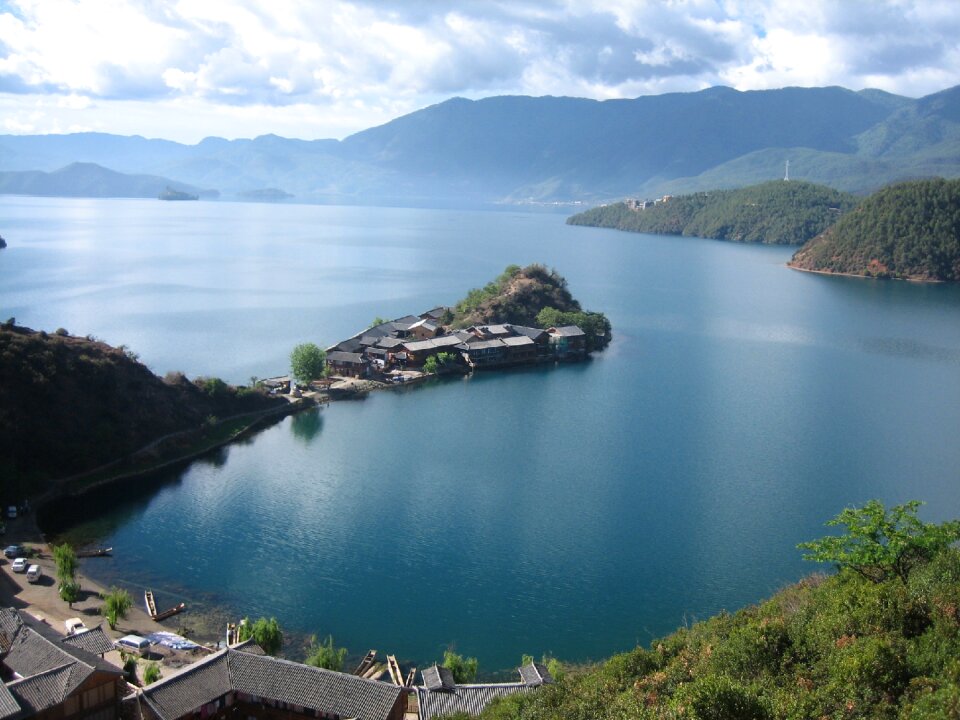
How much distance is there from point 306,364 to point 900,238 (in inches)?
1963

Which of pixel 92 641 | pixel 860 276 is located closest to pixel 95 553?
pixel 92 641

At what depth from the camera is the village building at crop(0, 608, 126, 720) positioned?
8.65 metres

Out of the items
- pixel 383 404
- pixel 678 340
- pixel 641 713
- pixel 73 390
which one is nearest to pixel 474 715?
pixel 641 713

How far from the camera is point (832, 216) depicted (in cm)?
8381

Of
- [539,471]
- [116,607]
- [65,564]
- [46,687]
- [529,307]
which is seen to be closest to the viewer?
[46,687]

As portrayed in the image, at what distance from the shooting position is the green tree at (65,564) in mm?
13445

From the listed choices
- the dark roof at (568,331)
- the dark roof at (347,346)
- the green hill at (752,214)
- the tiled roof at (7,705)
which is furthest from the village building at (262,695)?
the green hill at (752,214)

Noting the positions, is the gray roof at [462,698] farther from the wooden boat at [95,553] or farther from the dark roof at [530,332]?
the dark roof at [530,332]

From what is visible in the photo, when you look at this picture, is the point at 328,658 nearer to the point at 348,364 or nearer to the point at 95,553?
the point at 95,553

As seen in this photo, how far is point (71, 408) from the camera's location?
63.1ft

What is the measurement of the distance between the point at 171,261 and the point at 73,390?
144 feet

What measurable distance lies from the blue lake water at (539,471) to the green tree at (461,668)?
82 centimetres

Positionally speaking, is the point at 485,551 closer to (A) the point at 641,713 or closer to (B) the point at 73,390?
(A) the point at 641,713

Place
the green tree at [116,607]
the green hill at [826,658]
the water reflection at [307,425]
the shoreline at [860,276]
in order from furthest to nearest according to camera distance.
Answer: the shoreline at [860,276] → the water reflection at [307,425] → the green tree at [116,607] → the green hill at [826,658]
